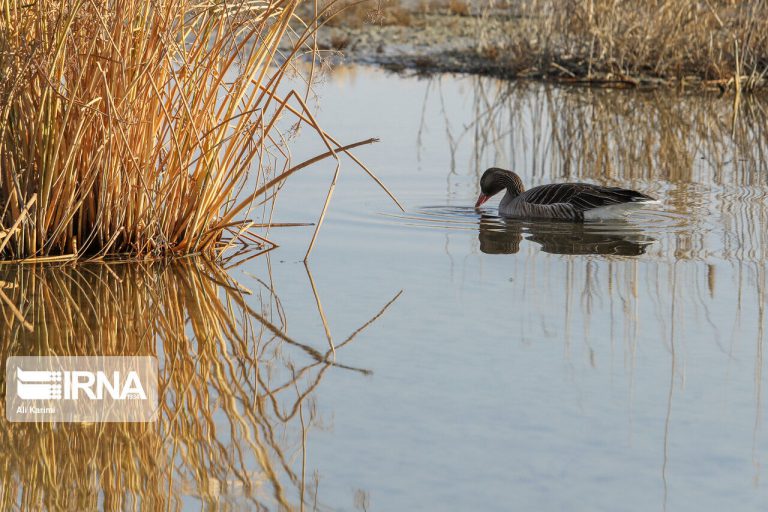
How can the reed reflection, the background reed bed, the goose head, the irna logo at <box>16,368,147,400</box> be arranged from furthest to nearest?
the goose head
the background reed bed
the irna logo at <box>16,368,147,400</box>
the reed reflection

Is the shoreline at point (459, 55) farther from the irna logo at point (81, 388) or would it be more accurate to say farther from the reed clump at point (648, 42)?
the irna logo at point (81, 388)

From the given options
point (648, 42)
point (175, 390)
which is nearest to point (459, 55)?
point (648, 42)

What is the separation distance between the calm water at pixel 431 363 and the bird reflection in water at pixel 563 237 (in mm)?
33

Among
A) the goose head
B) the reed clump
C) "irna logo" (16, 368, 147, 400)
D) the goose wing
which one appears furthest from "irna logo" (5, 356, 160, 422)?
the reed clump

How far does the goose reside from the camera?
8.10 metres

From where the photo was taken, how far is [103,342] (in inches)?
192

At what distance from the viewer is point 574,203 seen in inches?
324

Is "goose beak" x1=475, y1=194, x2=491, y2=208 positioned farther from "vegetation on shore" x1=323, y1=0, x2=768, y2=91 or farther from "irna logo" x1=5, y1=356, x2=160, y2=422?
"vegetation on shore" x1=323, y1=0, x2=768, y2=91

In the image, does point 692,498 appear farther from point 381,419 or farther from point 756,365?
point 756,365

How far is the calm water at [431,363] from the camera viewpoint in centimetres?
356

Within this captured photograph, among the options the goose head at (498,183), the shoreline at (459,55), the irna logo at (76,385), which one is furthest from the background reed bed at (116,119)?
the shoreline at (459,55)

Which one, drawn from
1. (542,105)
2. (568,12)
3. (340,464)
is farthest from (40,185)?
(568,12)

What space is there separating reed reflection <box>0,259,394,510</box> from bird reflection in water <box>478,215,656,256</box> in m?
2.06

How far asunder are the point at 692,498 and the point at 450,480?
73cm
